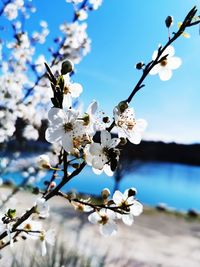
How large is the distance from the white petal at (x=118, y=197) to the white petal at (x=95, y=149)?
0.67ft

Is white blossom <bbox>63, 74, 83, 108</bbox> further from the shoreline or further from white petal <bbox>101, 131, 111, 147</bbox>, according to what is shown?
the shoreline

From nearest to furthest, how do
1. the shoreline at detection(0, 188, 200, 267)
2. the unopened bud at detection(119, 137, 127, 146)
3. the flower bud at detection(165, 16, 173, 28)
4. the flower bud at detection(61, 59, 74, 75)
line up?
the flower bud at detection(61, 59, 74, 75) < the unopened bud at detection(119, 137, 127, 146) < the flower bud at detection(165, 16, 173, 28) < the shoreline at detection(0, 188, 200, 267)

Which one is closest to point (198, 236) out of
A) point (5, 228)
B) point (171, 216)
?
point (171, 216)

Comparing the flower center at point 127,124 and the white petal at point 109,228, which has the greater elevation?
the flower center at point 127,124

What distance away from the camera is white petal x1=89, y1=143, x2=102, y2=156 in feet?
3.35

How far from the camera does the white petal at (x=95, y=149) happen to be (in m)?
1.02

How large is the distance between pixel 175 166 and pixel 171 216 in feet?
31.6

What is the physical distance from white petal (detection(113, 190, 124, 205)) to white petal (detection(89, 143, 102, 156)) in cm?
20

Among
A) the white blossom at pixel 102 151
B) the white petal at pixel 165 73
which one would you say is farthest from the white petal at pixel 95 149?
the white petal at pixel 165 73

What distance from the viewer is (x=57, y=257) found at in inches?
136

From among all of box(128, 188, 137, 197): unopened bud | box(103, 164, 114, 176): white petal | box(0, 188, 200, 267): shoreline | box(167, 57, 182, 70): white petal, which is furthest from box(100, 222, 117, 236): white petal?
box(0, 188, 200, 267): shoreline

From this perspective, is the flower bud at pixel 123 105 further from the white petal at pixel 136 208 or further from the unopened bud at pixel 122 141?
the white petal at pixel 136 208

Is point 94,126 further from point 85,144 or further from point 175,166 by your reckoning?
point 175,166

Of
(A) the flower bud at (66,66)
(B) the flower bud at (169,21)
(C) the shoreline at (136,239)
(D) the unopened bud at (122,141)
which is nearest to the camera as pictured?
(A) the flower bud at (66,66)
